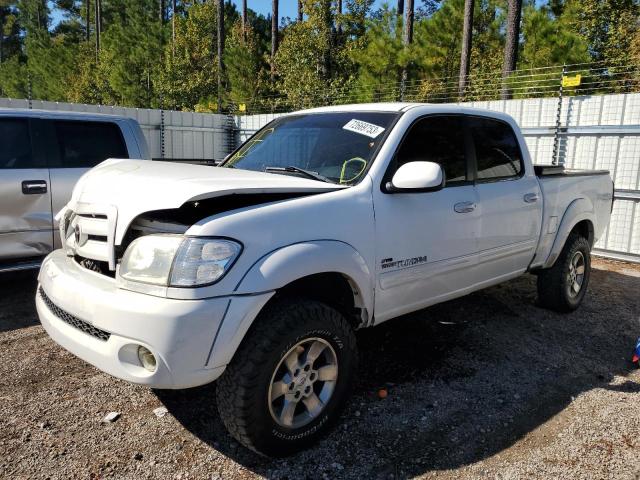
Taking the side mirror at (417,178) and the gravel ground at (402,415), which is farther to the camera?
the side mirror at (417,178)

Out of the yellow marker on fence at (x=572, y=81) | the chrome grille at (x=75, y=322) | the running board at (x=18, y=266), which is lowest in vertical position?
the running board at (x=18, y=266)

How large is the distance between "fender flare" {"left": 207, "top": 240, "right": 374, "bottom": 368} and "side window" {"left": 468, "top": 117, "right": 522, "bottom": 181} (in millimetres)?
1736

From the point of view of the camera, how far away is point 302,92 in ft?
66.7

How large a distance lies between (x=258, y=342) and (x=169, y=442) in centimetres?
91

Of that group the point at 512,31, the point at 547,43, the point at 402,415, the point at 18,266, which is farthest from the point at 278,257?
the point at 547,43

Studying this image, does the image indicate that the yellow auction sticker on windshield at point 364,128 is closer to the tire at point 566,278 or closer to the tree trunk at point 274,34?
the tire at point 566,278

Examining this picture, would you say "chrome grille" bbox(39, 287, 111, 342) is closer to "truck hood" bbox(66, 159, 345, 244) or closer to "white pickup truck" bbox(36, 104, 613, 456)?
"white pickup truck" bbox(36, 104, 613, 456)

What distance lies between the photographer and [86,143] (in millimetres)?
5434

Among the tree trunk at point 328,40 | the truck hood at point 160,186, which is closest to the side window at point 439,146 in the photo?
the truck hood at point 160,186

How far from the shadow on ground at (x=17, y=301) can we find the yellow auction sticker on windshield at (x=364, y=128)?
10.6 ft

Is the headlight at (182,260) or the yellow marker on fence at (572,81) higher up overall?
the yellow marker on fence at (572,81)

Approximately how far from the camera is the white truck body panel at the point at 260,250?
2.27 metres

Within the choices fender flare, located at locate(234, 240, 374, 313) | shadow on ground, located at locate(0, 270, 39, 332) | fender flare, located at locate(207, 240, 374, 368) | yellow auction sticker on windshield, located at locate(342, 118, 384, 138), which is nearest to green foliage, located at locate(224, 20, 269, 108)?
shadow on ground, located at locate(0, 270, 39, 332)

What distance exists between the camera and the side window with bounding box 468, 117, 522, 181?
13.1 feet
